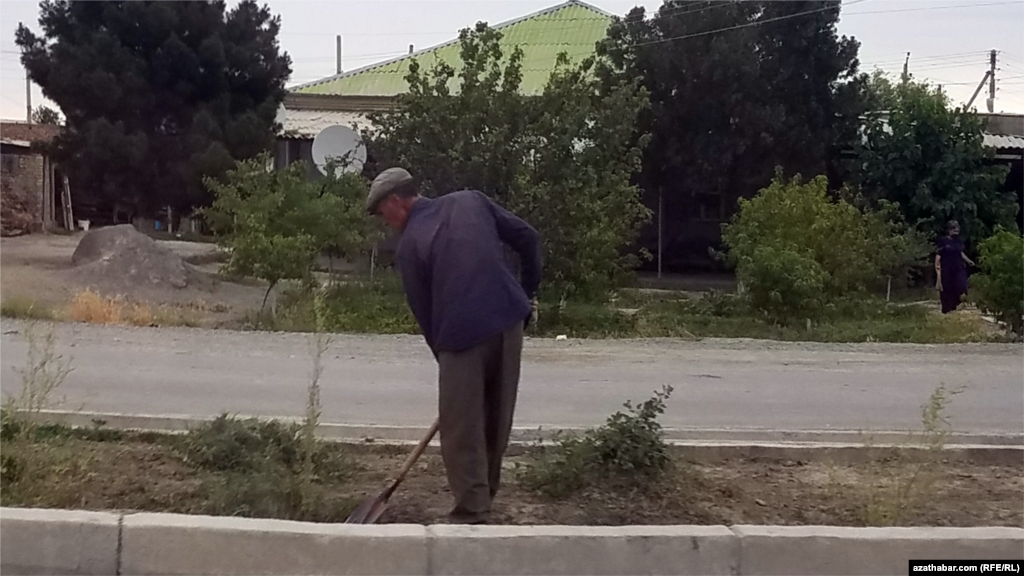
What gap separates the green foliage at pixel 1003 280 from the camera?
41.7ft

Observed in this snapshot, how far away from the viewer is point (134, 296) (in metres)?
14.7

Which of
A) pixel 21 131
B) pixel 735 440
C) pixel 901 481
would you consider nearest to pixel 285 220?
pixel 735 440

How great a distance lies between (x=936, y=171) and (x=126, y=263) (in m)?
15.3

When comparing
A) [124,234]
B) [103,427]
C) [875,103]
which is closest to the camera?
[103,427]

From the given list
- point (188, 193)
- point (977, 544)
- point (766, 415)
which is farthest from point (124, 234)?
point (977, 544)

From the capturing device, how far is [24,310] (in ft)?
40.8

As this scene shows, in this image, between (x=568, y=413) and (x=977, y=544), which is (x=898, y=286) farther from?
(x=977, y=544)

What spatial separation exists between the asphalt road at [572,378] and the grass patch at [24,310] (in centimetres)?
40

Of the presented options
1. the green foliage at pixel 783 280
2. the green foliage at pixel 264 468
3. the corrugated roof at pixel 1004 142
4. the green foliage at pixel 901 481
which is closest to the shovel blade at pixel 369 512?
the green foliage at pixel 264 468

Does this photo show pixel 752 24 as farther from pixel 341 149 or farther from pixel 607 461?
pixel 607 461

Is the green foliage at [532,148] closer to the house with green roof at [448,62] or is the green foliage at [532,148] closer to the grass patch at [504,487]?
the grass patch at [504,487]

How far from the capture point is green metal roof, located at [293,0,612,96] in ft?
96.7

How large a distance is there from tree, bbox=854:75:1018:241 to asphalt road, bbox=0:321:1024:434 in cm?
1024

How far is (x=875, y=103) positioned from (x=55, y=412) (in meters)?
22.8
